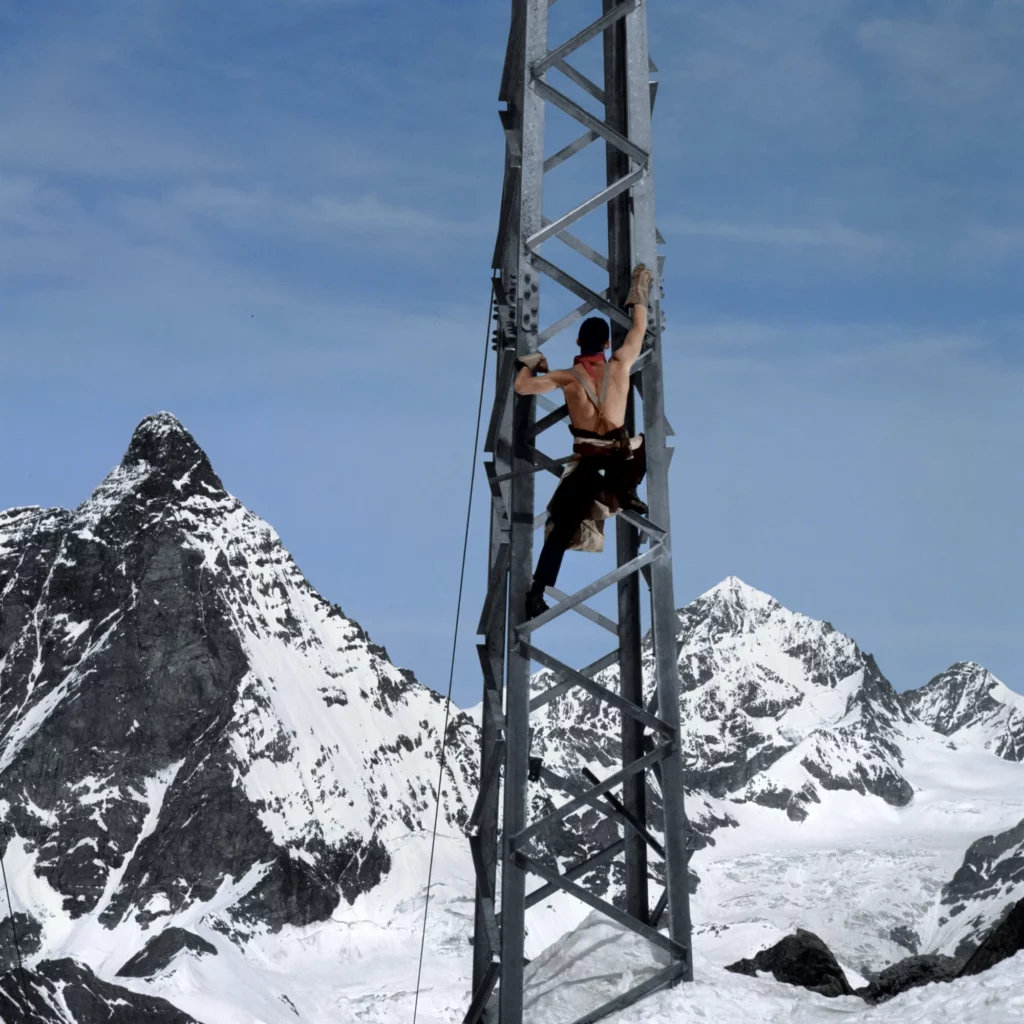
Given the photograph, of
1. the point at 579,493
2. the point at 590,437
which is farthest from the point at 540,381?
the point at 579,493

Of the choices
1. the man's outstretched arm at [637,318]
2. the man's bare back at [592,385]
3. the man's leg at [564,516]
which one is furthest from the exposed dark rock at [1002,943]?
the man's outstretched arm at [637,318]

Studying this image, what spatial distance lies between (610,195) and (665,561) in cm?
257

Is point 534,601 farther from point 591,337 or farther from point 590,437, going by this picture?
point 591,337

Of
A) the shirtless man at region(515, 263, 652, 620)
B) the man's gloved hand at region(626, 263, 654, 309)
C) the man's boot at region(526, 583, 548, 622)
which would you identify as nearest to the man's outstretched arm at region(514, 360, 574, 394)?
the shirtless man at region(515, 263, 652, 620)

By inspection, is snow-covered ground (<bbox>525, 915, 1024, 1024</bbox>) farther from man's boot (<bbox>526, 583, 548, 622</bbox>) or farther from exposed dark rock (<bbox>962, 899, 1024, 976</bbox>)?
exposed dark rock (<bbox>962, 899, 1024, 976</bbox>)

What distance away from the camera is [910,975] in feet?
50.0

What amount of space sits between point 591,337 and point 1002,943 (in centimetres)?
737

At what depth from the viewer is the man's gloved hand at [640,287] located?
11.2 metres

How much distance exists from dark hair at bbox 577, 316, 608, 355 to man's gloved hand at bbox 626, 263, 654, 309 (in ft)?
0.99

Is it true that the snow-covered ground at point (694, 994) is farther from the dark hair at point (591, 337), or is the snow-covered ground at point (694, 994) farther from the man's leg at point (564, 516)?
the dark hair at point (591, 337)

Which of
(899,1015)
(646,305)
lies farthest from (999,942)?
(646,305)

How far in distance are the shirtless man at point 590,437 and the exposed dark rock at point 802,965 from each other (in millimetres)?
7086

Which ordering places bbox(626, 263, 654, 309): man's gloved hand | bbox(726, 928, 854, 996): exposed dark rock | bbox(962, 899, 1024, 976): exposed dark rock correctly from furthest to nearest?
bbox(726, 928, 854, 996): exposed dark rock, bbox(962, 899, 1024, 976): exposed dark rock, bbox(626, 263, 654, 309): man's gloved hand

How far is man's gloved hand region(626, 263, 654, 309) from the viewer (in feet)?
36.7
